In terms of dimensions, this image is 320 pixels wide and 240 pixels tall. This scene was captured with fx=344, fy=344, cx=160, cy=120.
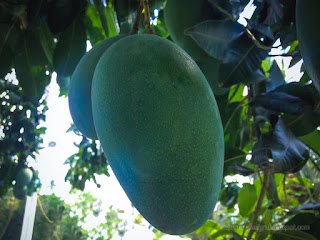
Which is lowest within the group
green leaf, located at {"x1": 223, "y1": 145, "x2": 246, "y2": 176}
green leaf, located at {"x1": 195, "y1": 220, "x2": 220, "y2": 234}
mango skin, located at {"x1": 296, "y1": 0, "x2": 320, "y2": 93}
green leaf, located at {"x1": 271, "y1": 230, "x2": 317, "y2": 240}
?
green leaf, located at {"x1": 195, "y1": 220, "x2": 220, "y2": 234}

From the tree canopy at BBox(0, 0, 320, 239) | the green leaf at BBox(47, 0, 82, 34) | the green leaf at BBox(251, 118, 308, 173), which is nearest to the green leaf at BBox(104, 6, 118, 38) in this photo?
the tree canopy at BBox(0, 0, 320, 239)

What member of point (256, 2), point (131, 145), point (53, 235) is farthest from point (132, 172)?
point (53, 235)

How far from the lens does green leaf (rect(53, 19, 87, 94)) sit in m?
0.89

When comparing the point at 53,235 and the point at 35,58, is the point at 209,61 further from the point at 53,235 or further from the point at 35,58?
the point at 53,235

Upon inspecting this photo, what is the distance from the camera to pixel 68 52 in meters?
0.90

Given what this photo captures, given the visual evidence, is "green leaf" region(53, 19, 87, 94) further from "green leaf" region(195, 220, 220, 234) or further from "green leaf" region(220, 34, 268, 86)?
"green leaf" region(195, 220, 220, 234)

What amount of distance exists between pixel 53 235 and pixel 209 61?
3.27ft

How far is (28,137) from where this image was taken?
1775mm

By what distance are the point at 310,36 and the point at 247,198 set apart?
938mm

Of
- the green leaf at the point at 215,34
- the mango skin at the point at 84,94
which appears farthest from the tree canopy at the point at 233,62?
the mango skin at the point at 84,94

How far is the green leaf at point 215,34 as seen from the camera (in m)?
0.67

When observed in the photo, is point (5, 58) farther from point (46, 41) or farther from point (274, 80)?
point (274, 80)

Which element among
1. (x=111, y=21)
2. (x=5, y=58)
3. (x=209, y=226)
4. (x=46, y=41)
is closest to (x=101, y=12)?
(x=111, y=21)

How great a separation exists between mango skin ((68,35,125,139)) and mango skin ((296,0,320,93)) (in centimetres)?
38
